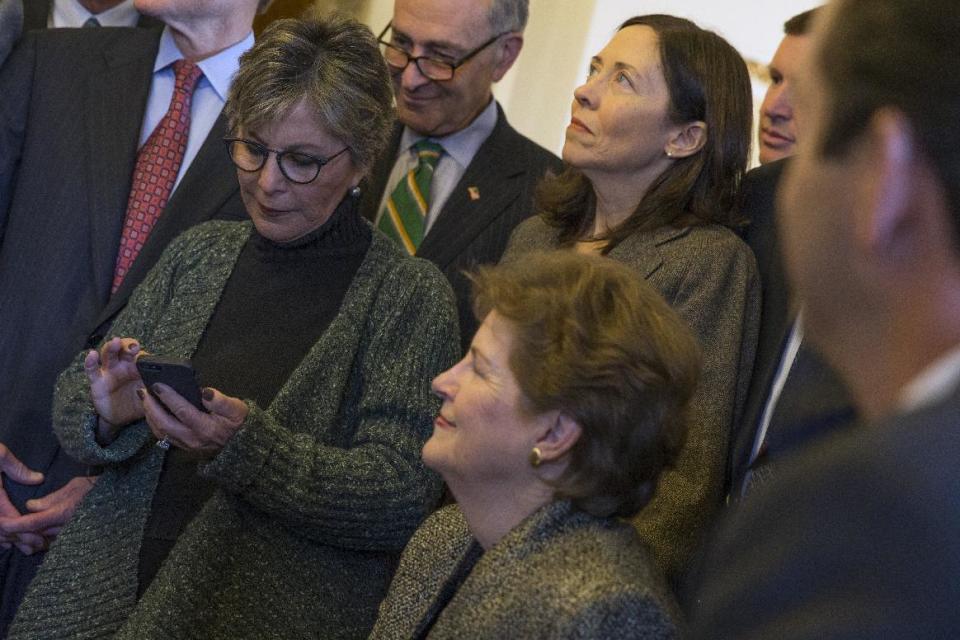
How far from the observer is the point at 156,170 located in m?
3.08

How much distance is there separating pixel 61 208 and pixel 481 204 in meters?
0.98

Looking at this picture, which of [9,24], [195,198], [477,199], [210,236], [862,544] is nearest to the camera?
[862,544]

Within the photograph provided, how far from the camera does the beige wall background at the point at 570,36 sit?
457 cm

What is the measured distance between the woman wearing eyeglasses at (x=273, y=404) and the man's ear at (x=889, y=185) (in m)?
1.48

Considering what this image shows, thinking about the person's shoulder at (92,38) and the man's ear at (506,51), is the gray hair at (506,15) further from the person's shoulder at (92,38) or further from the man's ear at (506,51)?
the person's shoulder at (92,38)

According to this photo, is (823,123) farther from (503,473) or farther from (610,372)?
(503,473)

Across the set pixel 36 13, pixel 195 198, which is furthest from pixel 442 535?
pixel 36 13

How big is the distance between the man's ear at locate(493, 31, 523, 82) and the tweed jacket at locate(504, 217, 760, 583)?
1097 millimetres

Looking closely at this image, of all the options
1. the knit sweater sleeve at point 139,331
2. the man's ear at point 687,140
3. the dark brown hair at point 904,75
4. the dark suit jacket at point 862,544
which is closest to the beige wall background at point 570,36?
the man's ear at point 687,140

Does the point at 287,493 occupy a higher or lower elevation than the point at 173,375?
lower

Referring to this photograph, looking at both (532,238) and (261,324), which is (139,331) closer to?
(261,324)

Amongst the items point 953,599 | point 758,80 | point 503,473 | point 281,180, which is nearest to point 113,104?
point 281,180

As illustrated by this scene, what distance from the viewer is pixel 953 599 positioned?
77 centimetres

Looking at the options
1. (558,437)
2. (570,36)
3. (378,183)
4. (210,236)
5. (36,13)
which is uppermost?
(558,437)
